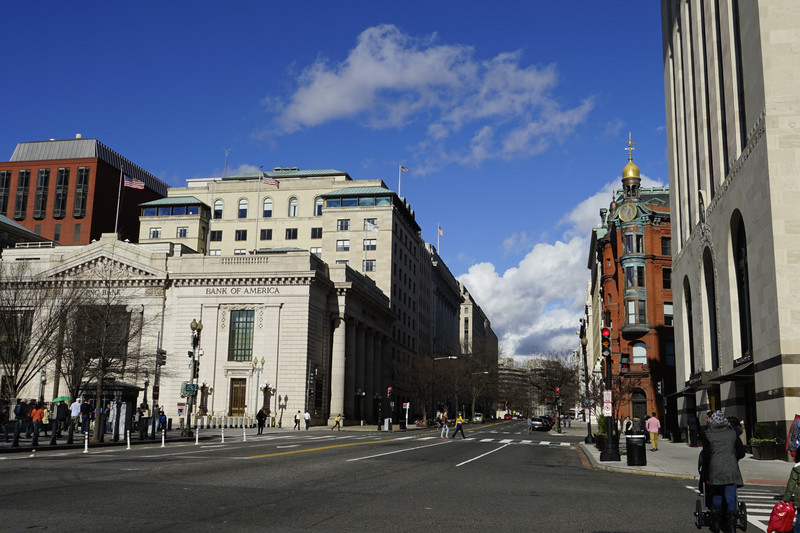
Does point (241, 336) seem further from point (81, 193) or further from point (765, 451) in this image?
point (765, 451)

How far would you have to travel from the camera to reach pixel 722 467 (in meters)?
10.3

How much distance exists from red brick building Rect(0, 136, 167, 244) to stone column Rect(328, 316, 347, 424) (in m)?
41.6

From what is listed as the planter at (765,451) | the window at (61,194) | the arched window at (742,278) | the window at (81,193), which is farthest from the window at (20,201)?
the planter at (765,451)

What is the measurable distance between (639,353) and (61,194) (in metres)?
82.5

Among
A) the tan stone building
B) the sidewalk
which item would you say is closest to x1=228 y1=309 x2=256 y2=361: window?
the tan stone building

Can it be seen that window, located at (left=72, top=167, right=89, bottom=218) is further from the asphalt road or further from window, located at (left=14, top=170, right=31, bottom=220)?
the asphalt road

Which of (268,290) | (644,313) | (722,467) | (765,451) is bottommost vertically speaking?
(765,451)

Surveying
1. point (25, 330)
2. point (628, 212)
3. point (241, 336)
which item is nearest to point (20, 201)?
point (241, 336)

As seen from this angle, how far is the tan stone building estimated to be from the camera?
29.5 m

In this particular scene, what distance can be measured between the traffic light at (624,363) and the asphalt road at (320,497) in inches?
2031

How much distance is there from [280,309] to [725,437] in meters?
64.1

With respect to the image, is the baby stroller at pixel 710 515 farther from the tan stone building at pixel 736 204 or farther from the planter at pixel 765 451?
the planter at pixel 765 451

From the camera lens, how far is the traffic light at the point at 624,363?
236ft

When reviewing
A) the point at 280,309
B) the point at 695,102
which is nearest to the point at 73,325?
the point at 280,309
